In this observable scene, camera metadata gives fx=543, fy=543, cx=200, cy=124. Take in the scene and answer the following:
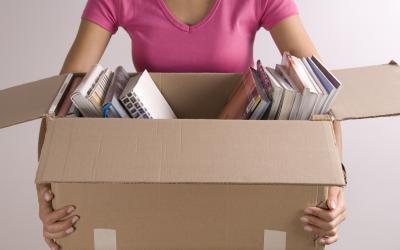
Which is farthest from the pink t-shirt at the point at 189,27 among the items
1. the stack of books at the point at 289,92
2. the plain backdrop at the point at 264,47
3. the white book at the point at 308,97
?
the plain backdrop at the point at 264,47

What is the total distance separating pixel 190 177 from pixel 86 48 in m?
0.61

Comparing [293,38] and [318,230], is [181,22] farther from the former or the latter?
[318,230]

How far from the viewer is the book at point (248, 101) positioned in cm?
96

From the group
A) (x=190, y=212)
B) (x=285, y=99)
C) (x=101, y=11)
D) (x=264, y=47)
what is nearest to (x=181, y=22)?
(x=101, y=11)

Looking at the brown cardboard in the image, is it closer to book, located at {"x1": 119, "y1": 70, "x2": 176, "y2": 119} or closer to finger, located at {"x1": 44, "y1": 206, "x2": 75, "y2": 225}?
finger, located at {"x1": 44, "y1": 206, "x2": 75, "y2": 225}

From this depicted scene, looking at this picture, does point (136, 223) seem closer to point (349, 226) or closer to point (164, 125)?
point (164, 125)

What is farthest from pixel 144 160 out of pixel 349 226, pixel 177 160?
pixel 349 226

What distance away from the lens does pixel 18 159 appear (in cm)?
230

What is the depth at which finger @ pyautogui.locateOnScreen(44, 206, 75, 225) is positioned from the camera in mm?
865

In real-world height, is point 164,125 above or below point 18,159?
below

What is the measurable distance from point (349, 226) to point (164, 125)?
1.32m

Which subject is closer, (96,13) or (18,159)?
(96,13)

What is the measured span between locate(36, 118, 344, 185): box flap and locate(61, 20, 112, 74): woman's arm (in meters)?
0.40

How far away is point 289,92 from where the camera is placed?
0.91 meters
